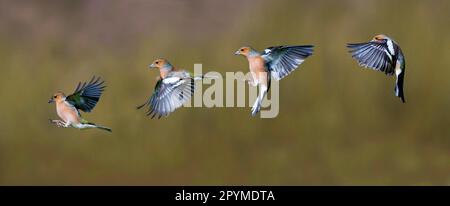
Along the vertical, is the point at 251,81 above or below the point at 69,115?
above

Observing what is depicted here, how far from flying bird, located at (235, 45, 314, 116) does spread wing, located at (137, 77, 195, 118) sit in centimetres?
23

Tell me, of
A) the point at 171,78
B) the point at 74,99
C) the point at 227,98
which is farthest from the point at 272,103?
the point at 74,99

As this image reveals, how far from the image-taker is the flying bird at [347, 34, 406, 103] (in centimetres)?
336

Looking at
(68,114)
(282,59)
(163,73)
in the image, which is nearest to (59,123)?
(68,114)

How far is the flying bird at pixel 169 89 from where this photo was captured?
3.34 metres

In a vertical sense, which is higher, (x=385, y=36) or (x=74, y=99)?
(x=385, y=36)

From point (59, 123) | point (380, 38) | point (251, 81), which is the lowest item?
point (59, 123)

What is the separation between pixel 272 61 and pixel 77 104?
758 millimetres

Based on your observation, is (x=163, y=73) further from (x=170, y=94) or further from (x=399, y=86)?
A: (x=399, y=86)

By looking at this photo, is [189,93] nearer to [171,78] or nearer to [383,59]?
[171,78]

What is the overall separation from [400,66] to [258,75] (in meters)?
0.58

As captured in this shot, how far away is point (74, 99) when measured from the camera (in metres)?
3.35

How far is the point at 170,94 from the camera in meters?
3.34

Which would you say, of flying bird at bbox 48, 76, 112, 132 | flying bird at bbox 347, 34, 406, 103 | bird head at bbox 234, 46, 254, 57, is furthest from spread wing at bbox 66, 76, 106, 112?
flying bird at bbox 347, 34, 406, 103
